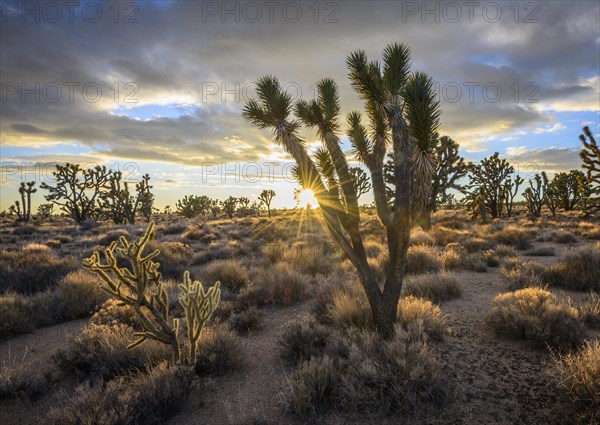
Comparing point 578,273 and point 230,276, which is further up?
point 578,273

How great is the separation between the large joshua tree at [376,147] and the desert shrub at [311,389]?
1.44m

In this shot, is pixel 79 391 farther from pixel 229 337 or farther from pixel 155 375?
pixel 229 337

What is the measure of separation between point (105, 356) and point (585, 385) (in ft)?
20.3

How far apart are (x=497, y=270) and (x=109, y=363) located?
10.5 meters

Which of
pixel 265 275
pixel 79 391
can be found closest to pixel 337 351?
pixel 79 391

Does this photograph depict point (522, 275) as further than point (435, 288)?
Yes

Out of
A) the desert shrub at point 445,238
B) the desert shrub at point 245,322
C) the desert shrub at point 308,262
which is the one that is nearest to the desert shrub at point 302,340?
the desert shrub at point 245,322

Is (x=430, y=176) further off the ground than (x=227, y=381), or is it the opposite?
(x=430, y=176)

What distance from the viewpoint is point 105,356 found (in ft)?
16.0

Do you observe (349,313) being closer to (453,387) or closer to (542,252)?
(453,387)

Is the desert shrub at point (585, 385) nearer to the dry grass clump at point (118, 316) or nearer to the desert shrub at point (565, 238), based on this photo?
the dry grass clump at point (118, 316)

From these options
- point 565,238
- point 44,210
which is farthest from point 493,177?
point 44,210

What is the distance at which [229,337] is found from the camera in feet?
16.8

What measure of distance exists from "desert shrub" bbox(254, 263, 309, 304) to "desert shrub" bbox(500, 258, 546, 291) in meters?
5.15
